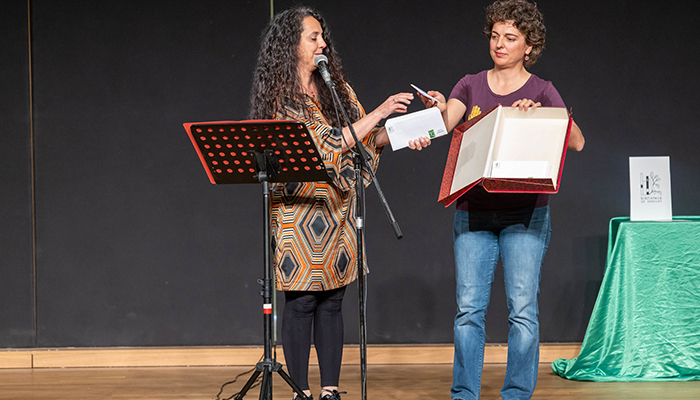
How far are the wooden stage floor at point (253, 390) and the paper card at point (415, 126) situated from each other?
3.86 ft

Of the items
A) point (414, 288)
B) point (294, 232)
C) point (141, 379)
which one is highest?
point (294, 232)

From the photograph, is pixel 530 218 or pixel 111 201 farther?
pixel 111 201

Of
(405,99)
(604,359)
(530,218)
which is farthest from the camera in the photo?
(604,359)

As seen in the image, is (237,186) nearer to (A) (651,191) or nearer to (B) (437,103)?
(B) (437,103)

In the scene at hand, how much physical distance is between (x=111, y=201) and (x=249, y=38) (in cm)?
110

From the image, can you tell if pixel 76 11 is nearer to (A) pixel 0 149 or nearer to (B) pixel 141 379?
(A) pixel 0 149

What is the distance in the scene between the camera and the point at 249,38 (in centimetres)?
322

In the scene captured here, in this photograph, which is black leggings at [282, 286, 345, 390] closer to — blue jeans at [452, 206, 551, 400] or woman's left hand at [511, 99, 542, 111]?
blue jeans at [452, 206, 551, 400]

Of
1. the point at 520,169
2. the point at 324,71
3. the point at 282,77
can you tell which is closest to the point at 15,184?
the point at 282,77

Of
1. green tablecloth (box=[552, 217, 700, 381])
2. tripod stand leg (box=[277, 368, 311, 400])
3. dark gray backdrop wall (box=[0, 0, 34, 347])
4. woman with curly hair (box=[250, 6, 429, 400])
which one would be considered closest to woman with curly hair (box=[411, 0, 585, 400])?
woman with curly hair (box=[250, 6, 429, 400])

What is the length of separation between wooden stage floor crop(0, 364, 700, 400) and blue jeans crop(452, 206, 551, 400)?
20.0 inches

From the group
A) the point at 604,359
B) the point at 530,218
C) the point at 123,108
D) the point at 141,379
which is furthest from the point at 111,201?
the point at 604,359

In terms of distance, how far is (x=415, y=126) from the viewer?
1941 mm

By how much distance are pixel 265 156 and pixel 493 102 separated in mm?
759
